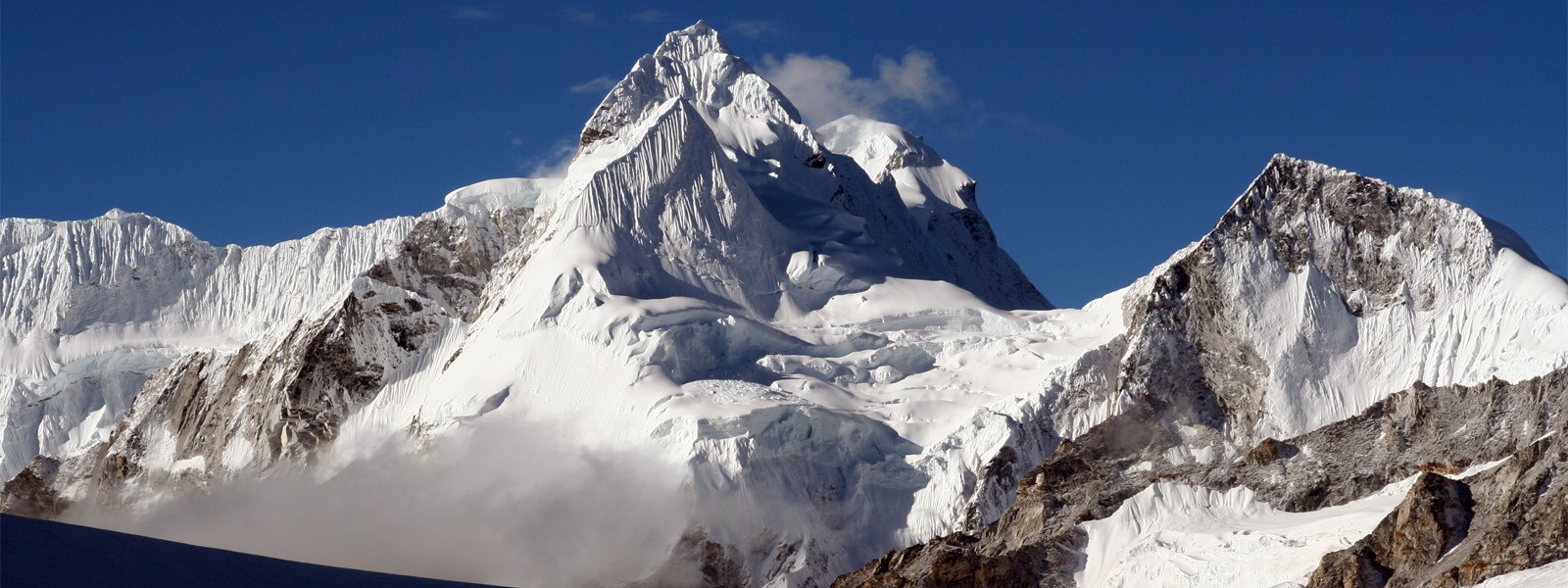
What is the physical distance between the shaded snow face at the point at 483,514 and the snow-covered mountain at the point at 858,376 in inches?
33.1

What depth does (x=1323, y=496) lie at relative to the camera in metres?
92.8

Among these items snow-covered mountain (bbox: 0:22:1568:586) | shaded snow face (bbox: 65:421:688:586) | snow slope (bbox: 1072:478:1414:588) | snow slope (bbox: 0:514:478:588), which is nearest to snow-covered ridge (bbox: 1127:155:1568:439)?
snow-covered mountain (bbox: 0:22:1568:586)

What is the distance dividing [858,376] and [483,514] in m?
22.1

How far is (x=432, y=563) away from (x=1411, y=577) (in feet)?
169

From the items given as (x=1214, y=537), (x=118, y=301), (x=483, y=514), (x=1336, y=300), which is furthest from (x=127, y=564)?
(x=118, y=301)

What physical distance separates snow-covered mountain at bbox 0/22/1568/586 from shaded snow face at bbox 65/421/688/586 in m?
0.84

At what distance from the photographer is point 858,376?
388 ft

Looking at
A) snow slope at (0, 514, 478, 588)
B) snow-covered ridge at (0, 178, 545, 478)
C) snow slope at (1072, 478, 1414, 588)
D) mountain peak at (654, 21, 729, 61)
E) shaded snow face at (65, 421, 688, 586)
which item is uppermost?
mountain peak at (654, 21, 729, 61)

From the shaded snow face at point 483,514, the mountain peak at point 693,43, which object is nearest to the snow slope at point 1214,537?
the shaded snow face at point 483,514

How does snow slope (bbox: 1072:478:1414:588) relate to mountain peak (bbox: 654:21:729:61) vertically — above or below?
→ below

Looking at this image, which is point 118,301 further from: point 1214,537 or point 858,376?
point 1214,537

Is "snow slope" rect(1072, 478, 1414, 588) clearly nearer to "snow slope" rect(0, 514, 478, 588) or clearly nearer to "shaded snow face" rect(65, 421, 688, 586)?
"shaded snow face" rect(65, 421, 688, 586)

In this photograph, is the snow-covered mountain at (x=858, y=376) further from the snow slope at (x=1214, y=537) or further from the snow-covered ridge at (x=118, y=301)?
the snow-covered ridge at (x=118, y=301)

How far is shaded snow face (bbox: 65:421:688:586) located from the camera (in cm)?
10531
